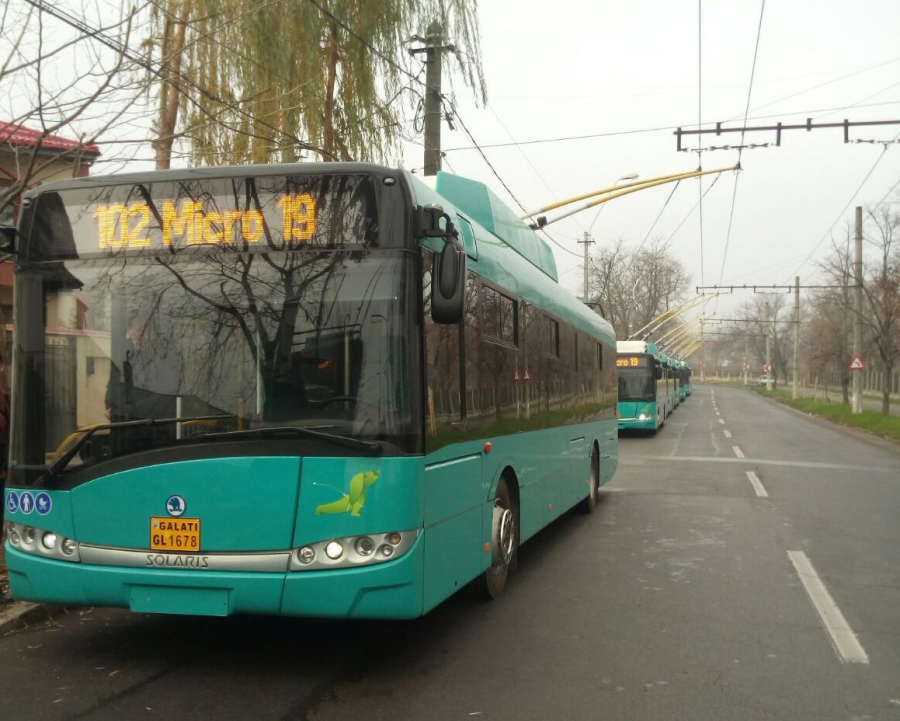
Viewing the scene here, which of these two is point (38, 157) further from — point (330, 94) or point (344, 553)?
point (344, 553)

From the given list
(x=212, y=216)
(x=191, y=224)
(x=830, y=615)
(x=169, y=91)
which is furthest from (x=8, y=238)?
(x=169, y=91)

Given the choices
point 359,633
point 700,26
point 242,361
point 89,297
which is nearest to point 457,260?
point 242,361

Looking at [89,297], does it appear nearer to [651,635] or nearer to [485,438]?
[485,438]

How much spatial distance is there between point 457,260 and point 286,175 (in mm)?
1106

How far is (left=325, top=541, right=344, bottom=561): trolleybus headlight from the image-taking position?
4.92 m

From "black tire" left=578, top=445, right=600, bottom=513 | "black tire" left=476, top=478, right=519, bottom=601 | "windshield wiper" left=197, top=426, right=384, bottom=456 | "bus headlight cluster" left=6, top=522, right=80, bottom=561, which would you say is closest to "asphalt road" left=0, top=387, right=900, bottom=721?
"black tire" left=476, top=478, right=519, bottom=601

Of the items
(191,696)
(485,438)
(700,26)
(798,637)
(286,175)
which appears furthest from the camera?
(700,26)

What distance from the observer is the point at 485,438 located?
6.50 m

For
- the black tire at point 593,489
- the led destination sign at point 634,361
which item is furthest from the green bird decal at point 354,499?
the led destination sign at point 634,361

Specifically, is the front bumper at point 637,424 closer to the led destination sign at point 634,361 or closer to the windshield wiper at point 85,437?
the led destination sign at point 634,361

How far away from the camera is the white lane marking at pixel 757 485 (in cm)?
1398

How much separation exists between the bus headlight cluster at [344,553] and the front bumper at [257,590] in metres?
0.03

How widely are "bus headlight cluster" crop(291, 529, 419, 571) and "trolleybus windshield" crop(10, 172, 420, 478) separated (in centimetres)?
49

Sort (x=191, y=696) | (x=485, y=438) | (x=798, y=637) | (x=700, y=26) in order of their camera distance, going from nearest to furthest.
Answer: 1. (x=191, y=696)
2. (x=798, y=637)
3. (x=485, y=438)
4. (x=700, y=26)
